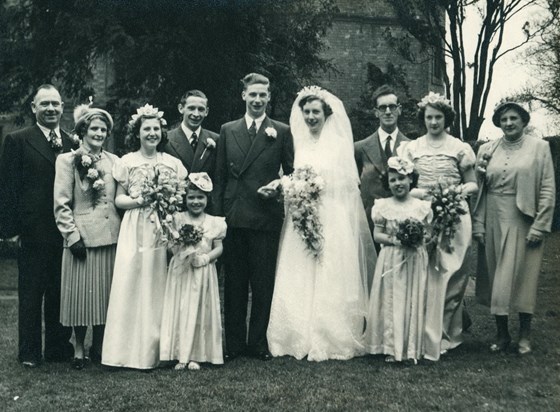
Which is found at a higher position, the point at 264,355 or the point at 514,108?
the point at 514,108

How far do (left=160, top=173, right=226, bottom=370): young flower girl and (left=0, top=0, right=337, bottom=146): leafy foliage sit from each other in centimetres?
997

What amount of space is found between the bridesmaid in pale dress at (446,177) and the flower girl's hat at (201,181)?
2.02 metres

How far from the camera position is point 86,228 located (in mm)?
6441


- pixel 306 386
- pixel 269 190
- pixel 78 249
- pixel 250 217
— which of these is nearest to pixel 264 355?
pixel 306 386

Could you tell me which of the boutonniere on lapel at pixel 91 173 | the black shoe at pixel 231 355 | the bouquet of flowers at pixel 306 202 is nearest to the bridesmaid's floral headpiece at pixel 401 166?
the bouquet of flowers at pixel 306 202

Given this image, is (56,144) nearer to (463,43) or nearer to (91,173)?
(91,173)

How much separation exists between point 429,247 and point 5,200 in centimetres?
411

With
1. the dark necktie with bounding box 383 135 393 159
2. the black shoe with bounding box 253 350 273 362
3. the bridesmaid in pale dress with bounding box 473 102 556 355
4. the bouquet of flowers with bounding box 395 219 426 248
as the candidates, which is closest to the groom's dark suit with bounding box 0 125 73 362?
the black shoe with bounding box 253 350 273 362

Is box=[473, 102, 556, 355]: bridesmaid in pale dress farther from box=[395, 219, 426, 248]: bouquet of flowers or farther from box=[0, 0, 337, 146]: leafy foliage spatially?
box=[0, 0, 337, 146]: leafy foliage

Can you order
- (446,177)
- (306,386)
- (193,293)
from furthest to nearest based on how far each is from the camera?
1. (446,177)
2. (193,293)
3. (306,386)

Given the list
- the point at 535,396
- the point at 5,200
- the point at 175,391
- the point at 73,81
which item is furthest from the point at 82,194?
the point at 73,81

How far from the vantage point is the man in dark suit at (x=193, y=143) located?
7234 millimetres

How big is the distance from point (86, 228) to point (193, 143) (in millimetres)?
1559

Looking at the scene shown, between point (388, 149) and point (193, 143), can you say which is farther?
point (388, 149)
